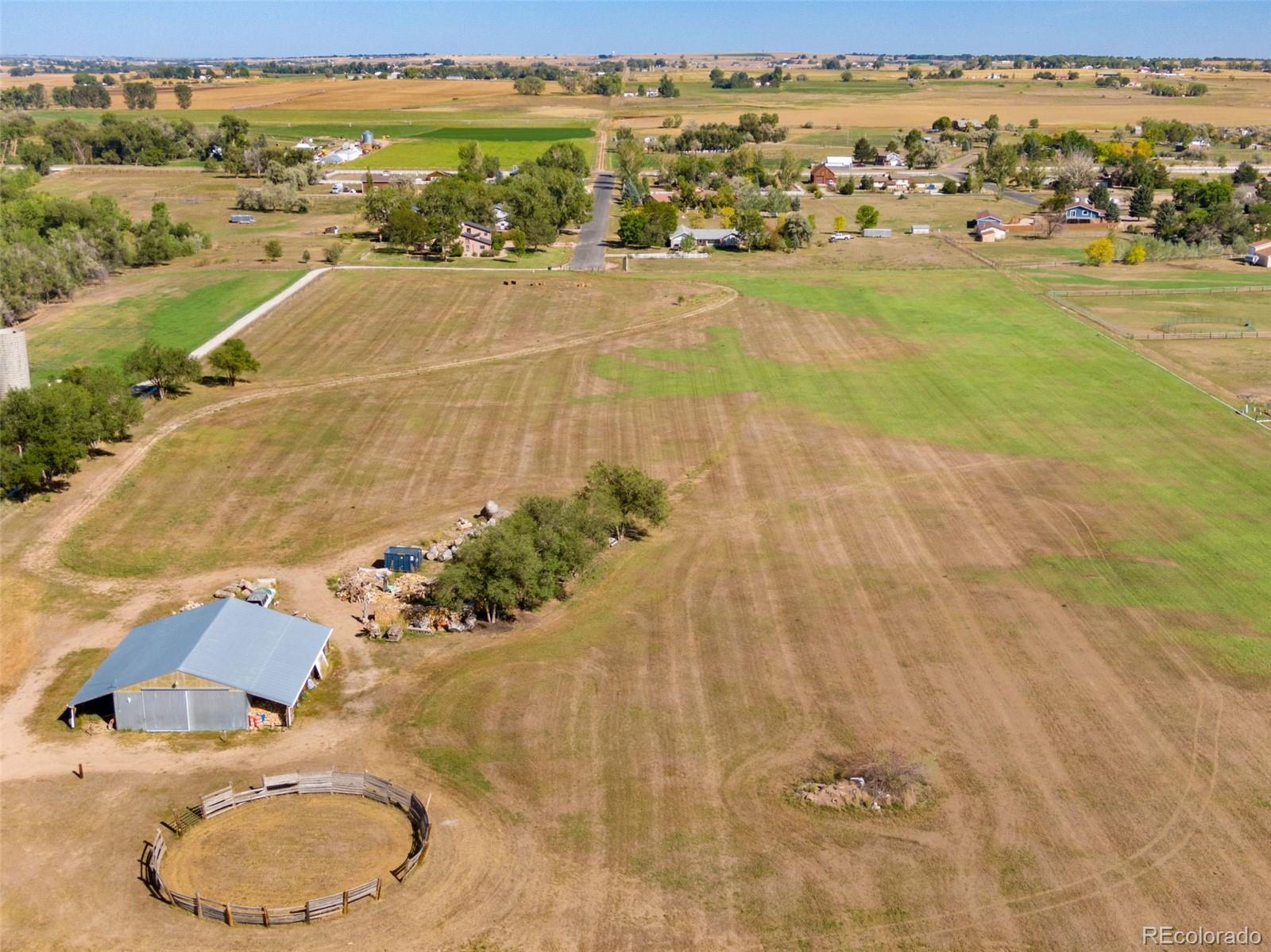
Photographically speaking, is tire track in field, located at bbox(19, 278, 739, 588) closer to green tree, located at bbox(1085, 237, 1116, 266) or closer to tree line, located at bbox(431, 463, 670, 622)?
tree line, located at bbox(431, 463, 670, 622)

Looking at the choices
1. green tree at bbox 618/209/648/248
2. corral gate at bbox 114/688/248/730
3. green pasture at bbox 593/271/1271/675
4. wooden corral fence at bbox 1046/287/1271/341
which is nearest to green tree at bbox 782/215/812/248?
green tree at bbox 618/209/648/248

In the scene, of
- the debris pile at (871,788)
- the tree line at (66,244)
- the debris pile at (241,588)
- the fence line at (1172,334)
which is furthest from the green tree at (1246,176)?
the debris pile at (241,588)

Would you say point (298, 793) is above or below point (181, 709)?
below

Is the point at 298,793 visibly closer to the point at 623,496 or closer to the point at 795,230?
the point at 623,496

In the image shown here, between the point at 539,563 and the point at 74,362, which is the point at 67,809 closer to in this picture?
the point at 539,563

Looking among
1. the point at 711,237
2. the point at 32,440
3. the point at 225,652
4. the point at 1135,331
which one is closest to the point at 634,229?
the point at 711,237

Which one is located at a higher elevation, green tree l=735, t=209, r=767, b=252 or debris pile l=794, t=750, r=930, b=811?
green tree l=735, t=209, r=767, b=252

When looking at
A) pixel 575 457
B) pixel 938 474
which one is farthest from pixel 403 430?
pixel 938 474
